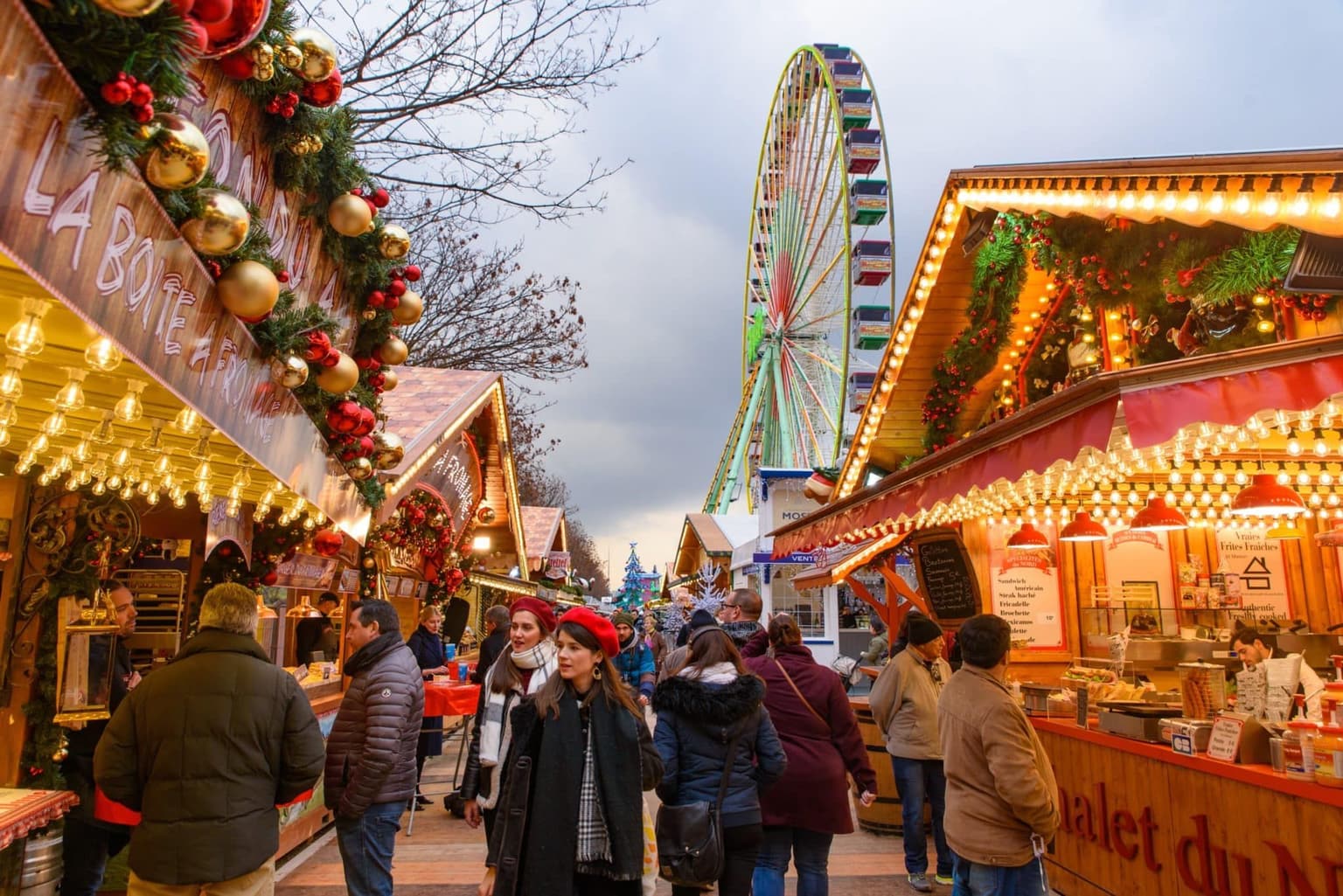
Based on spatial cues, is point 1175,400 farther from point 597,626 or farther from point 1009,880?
point 597,626

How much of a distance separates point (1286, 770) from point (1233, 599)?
4515 mm

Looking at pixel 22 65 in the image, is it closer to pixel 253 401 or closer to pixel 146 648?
pixel 253 401

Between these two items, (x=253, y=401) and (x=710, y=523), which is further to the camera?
(x=710, y=523)

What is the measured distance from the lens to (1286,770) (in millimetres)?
3861

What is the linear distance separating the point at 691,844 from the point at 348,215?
109 inches

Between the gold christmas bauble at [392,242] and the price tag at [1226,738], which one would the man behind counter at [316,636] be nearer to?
the gold christmas bauble at [392,242]

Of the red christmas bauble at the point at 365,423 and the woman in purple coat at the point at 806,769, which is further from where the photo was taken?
the red christmas bauble at the point at 365,423

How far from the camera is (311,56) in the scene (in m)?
2.70

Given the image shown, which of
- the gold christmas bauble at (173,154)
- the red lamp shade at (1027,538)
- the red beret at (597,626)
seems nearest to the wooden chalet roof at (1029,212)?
the red lamp shade at (1027,538)

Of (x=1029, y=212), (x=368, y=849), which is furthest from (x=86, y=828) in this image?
(x=1029, y=212)

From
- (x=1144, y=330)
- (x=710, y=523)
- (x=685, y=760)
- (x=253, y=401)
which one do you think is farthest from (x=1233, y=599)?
(x=710, y=523)

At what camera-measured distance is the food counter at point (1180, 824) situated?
3.65 metres

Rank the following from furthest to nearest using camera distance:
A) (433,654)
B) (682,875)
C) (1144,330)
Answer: (433,654) → (1144,330) → (682,875)

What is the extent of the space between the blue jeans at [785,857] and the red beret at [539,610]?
1.43 meters
